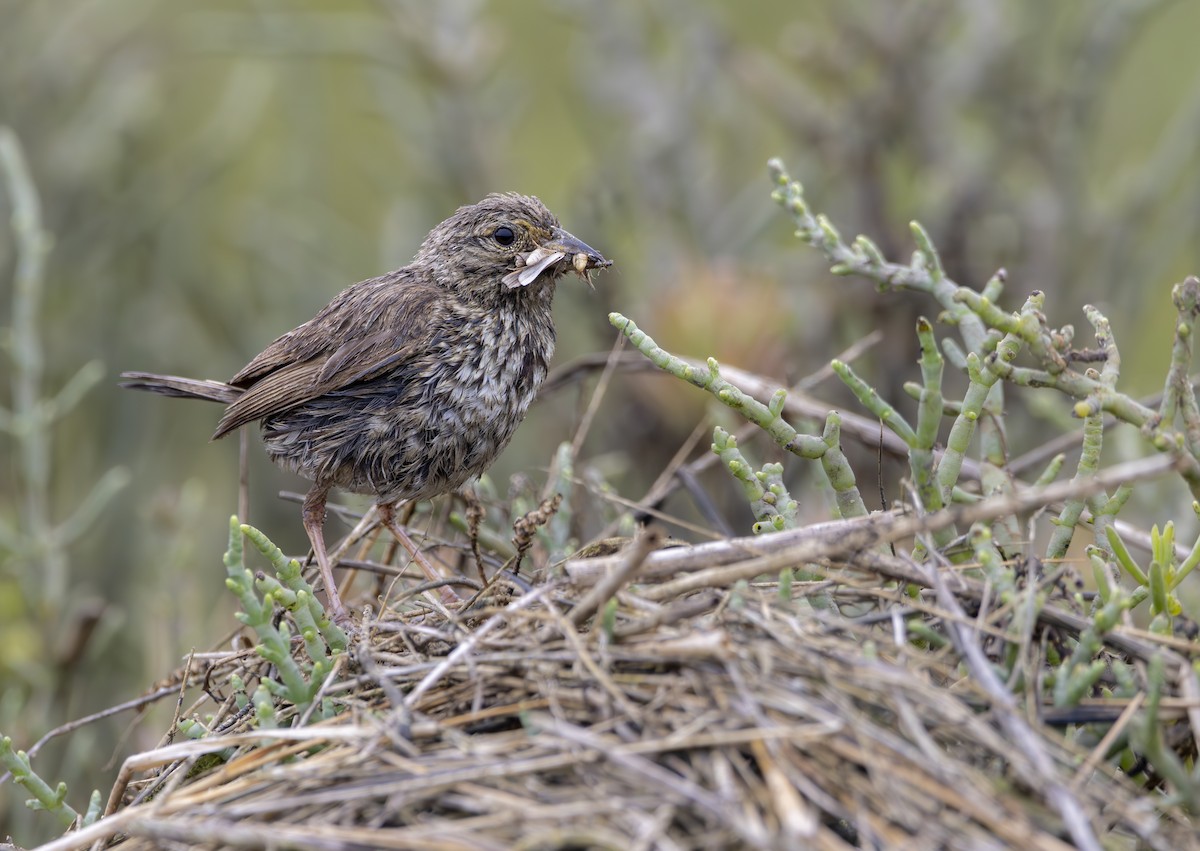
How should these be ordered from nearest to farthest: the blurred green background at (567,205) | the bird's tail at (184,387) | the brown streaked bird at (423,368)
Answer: the brown streaked bird at (423,368)
the bird's tail at (184,387)
the blurred green background at (567,205)

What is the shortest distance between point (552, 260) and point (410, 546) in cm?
92

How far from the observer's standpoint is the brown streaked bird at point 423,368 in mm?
3670

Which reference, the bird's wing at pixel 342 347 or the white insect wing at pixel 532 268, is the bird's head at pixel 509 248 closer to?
the white insect wing at pixel 532 268

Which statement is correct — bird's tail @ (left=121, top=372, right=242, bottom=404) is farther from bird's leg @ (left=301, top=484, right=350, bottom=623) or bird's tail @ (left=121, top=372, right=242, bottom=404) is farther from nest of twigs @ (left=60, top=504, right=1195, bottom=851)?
nest of twigs @ (left=60, top=504, right=1195, bottom=851)

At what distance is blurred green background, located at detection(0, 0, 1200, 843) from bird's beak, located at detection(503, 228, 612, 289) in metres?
1.21

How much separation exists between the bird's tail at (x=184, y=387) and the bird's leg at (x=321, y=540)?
0.51 meters

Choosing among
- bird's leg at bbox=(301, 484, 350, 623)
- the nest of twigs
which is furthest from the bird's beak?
the nest of twigs

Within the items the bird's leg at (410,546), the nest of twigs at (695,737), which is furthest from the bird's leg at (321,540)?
the nest of twigs at (695,737)

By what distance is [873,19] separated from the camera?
6691mm

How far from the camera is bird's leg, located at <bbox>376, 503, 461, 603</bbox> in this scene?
3.43 metres

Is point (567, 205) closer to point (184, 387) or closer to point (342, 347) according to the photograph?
point (184, 387)

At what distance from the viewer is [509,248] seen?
3.94m

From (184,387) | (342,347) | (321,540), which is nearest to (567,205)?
(184,387)

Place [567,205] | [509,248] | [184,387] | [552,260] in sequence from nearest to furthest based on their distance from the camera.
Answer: [552,260]
[509,248]
[184,387]
[567,205]
